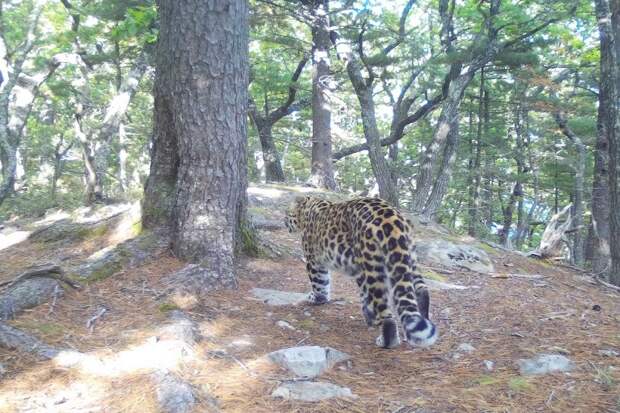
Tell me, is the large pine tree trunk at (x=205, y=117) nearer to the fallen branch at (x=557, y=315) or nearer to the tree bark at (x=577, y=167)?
the fallen branch at (x=557, y=315)

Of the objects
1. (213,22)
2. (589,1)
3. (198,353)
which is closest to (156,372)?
(198,353)

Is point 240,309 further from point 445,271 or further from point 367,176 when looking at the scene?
point 367,176

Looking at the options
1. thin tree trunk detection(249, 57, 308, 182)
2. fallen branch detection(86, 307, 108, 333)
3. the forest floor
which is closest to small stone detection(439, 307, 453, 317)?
the forest floor

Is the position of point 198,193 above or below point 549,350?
above

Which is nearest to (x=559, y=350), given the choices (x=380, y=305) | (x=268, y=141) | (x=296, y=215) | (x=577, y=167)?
(x=380, y=305)

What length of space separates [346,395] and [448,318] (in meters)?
2.51

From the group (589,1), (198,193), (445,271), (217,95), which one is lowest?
(445,271)

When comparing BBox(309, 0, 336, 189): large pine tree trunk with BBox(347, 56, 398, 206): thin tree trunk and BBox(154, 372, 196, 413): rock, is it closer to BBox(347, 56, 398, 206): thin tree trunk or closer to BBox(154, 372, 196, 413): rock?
BBox(347, 56, 398, 206): thin tree trunk

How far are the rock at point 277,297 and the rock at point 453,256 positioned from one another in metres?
3.90

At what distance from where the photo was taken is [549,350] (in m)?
4.34

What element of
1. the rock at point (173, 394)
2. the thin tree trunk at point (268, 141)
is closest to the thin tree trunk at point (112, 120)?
the thin tree trunk at point (268, 141)

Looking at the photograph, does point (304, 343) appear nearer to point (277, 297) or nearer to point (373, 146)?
point (277, 297)

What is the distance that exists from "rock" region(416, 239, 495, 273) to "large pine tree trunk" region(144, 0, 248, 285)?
4.88 metres

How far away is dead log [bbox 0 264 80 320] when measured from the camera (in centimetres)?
450
